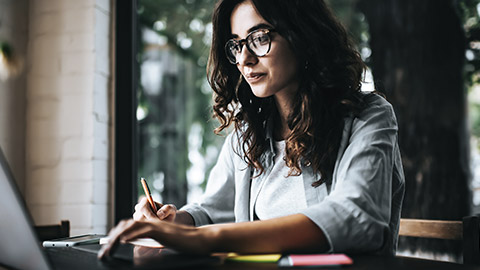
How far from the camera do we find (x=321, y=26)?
1166 millimetres

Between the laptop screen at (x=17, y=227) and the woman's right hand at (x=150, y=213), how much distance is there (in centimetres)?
42

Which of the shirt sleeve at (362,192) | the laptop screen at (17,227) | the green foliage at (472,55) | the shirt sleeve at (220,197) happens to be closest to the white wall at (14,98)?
the shirt sleeve at (220,197)

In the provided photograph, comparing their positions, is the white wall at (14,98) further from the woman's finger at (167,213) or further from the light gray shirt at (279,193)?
the light gray shirt at (279,193)

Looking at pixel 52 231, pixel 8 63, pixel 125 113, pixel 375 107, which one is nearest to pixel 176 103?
pixel 125 113

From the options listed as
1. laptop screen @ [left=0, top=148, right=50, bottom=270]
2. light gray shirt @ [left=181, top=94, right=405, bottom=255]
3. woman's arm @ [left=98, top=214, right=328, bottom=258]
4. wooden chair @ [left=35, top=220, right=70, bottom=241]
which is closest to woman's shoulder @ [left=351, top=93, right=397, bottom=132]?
light gray shirt @ [left=181, top=94, right=405, bottom=255]

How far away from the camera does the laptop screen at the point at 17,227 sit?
621mm

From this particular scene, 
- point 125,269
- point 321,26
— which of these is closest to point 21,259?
point 125,269

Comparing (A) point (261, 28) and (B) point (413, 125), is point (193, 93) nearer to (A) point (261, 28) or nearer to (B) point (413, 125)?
(B) point (413, 125)

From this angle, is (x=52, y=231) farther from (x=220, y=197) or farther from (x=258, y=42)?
(x=258, y=42)

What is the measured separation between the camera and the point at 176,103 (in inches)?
169

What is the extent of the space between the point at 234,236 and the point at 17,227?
34 centimetres

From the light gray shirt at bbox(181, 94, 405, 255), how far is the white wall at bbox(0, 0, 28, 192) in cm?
108

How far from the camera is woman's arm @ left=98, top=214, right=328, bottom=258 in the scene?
0.72 meters

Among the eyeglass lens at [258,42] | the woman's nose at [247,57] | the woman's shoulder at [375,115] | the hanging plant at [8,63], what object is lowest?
the woman's shoulder at [375,115]
